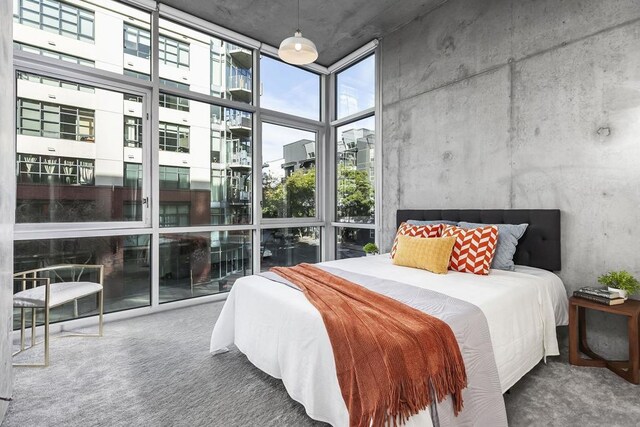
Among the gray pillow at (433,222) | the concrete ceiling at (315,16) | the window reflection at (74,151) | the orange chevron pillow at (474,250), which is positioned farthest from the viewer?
the concrete ceiling at (315,16)

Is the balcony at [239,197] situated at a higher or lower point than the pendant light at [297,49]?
lower

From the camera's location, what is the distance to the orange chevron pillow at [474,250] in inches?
99.4

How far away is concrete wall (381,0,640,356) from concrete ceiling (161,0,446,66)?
11.7 inches

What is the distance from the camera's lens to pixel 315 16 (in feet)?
12.2

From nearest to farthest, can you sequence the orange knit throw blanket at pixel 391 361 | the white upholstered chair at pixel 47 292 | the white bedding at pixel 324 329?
the orange knit throw blanket at pixel 391 361, the white bedding at pixel 324 329, the white upholstered chair at pixel 47 292

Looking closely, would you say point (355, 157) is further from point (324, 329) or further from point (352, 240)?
point (324, 329)

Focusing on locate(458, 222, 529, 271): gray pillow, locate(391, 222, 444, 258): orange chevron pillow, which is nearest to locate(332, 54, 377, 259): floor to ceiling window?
locate(391, 222, 444, 258): orange chevron pillow

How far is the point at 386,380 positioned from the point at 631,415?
1.67 metres

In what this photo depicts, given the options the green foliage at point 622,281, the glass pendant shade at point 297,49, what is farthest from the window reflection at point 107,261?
the green foliage at point 622,281

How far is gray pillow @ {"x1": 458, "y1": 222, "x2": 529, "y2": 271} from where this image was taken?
2.63m

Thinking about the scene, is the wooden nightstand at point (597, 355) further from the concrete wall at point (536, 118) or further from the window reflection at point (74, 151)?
the window reflection at point (74, 151)

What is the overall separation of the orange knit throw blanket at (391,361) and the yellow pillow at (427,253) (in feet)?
3.33

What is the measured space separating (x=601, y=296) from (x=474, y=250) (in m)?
0.83

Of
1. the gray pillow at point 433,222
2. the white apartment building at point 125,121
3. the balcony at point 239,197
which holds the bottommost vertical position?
the gray pillow at point 433,222
